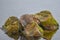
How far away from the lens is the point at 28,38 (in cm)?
57

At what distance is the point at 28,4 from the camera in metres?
1.33

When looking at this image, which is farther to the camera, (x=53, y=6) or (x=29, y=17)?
(x=53, y=6)

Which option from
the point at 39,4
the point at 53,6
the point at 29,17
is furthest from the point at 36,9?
the point at 29,17

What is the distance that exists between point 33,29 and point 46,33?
70 mm

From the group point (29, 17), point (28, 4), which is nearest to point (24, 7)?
point (28, 4)

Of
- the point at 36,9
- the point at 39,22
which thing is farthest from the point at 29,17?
the point at 36,9

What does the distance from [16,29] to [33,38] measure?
0.31 feet

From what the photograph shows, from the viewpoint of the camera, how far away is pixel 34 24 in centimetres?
57

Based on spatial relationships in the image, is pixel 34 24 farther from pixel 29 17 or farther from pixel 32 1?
pixel 32 1

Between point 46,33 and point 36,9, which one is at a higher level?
point 36,9

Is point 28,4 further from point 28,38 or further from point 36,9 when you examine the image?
point 28,38

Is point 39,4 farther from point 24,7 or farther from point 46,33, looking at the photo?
point 46,33

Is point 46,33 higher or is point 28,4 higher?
point 28,4

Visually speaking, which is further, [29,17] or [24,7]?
[24,7]
